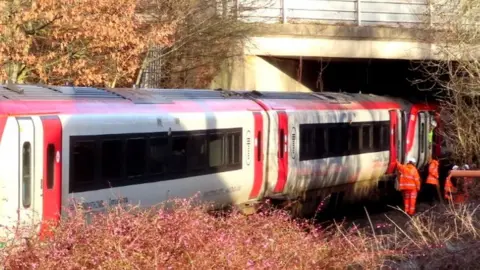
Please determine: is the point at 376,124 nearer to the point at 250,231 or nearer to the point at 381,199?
the point at 381,199

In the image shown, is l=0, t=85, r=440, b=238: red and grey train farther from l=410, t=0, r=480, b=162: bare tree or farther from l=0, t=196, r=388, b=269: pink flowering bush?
l=0, t=196, r=388, b=269: pink flowering bush

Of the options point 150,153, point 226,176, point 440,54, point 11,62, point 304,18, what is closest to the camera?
point 150,153

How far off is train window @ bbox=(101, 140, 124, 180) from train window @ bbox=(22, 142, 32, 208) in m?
1.45

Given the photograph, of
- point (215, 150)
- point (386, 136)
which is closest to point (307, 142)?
point (215, 150)

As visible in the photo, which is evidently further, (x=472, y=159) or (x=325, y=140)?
(x=472, y=159)

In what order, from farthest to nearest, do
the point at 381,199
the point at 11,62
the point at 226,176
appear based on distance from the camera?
the point at 381,199 → the point at 11,62 → the point at 226,176

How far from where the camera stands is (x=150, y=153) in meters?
11.4

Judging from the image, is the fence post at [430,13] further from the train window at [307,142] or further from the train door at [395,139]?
the train window at [307,142]

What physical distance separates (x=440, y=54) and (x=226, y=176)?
8.15 metres

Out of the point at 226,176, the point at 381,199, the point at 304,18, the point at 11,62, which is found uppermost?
the point at 304,18

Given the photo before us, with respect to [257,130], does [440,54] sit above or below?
above

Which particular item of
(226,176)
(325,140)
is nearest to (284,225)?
(226,176)

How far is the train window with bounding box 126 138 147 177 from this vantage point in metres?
10.9

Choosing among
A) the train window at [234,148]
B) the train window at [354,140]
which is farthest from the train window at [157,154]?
the train window at [354,140]
